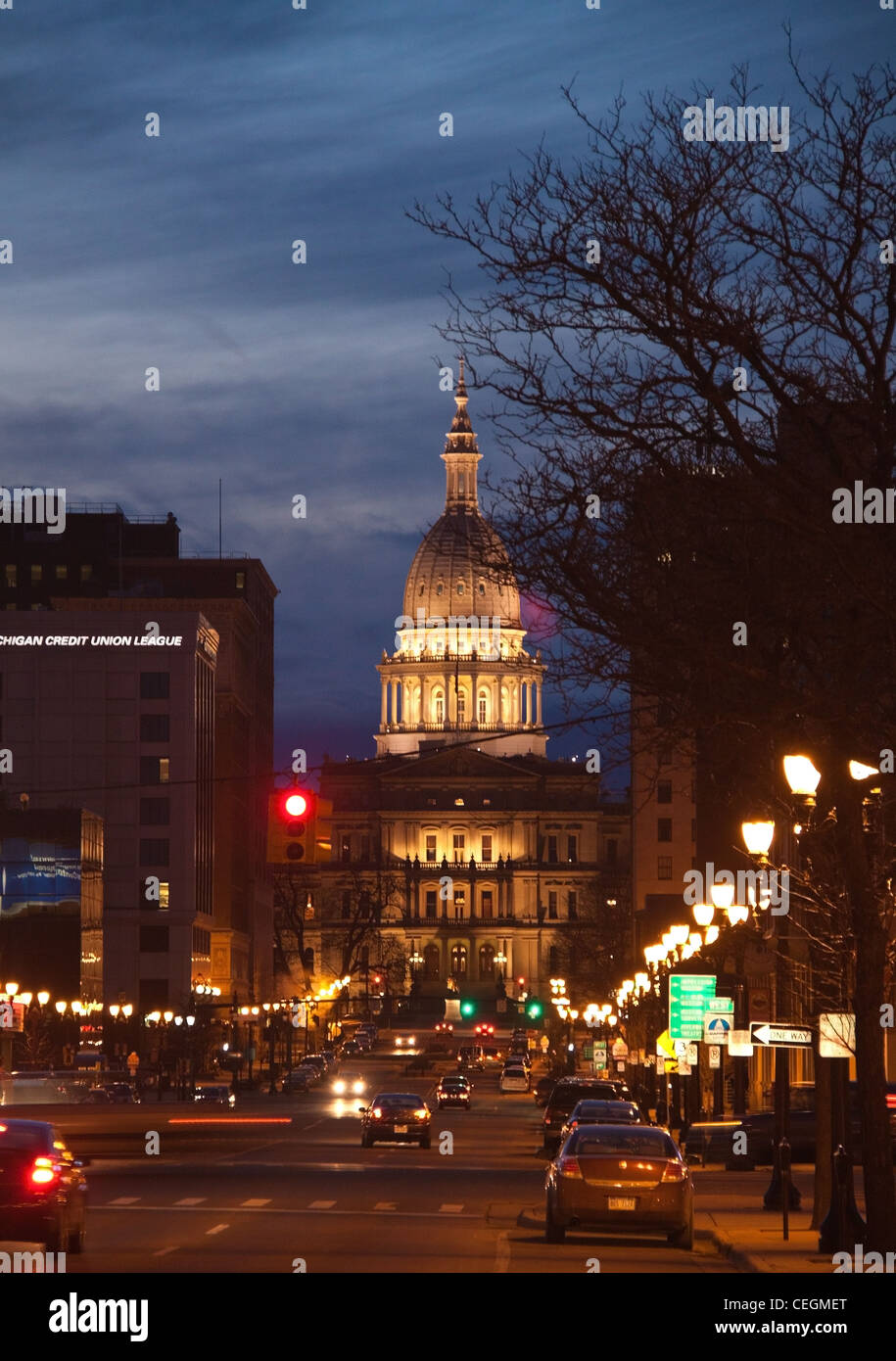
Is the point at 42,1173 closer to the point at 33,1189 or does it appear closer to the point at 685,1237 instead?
the point at 33,1189

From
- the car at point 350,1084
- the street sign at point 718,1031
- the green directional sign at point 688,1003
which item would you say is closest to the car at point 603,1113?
the street sign at point 718,1031

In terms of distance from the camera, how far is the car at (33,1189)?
74.1 ft

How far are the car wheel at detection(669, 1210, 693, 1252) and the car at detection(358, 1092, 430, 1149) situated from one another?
90.3 ft

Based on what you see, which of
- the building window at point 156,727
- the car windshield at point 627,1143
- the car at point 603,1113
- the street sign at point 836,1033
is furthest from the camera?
the building window at point 156,727

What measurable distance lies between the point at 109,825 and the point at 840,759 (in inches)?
4778

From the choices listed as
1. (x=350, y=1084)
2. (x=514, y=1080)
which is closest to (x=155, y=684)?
(x=350, y=1084)

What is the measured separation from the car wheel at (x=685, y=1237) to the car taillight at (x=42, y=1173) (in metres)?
8.44

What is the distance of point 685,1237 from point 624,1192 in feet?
3.02

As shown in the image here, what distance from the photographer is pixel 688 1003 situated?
44.3m

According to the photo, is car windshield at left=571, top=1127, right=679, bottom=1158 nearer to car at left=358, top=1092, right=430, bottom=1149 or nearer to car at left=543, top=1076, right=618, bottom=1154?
car at left=543, top=1076, right=618, bottom=1154

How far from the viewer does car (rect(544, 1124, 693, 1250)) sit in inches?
1105

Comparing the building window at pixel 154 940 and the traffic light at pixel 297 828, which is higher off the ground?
the building window at pixel 154 940

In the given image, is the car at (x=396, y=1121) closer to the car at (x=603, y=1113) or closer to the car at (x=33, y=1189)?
the car at (x=603, y=1113)
